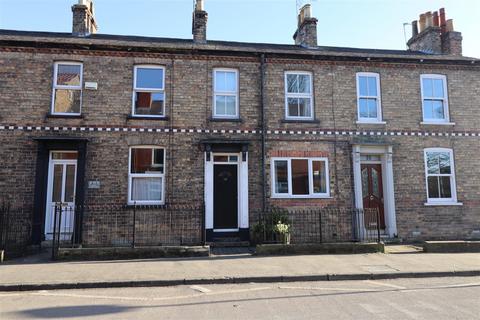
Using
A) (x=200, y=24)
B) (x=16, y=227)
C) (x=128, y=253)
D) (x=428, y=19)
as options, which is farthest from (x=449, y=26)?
(x=16, y=227)

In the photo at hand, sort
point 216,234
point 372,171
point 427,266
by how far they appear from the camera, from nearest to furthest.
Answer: point 427,266, point 216,234, point 372,171

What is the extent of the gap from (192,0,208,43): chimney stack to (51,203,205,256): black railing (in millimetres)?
6673

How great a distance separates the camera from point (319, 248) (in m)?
10.9

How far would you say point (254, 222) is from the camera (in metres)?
12.8

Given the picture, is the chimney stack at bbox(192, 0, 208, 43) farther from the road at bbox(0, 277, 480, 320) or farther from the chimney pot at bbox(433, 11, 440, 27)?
the road at bbox(0, 277, 480, 320)

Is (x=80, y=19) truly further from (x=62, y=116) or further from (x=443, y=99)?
(x=443, y=99)

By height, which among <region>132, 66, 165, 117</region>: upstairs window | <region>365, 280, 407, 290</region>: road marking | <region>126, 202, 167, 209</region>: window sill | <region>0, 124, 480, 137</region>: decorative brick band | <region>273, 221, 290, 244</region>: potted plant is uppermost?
<region>132, 66, 165, 117</region>: upstairs window

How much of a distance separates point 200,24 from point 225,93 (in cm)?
336

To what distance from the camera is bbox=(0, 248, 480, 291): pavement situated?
7719 millimetres

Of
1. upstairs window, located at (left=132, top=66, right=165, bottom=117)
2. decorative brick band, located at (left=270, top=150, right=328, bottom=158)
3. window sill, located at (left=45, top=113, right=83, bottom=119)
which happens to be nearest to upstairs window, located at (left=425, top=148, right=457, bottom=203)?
decorative brick band, located at (left=270, top=150, right=328, bottom=158)

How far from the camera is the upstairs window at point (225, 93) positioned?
1345 centimetres

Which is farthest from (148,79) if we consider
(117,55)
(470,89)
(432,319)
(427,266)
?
(470,89)

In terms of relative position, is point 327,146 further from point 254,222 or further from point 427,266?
point 427,266

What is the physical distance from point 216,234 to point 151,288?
207 inches
